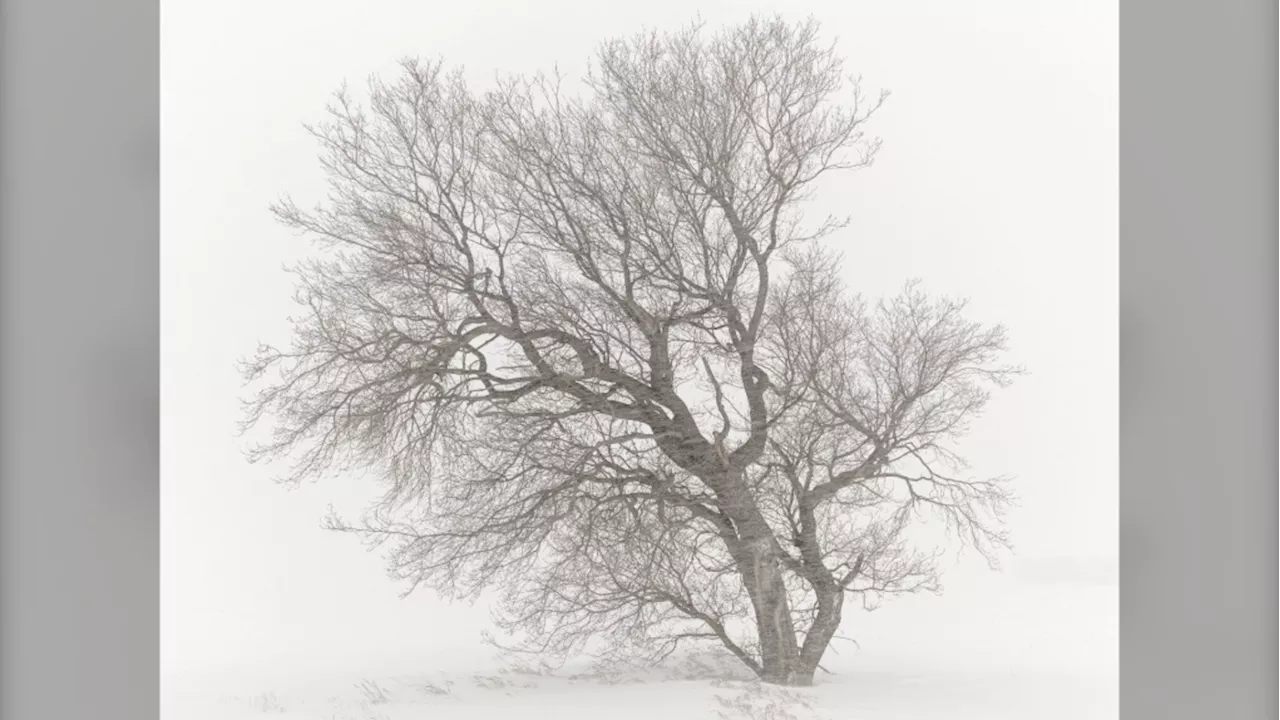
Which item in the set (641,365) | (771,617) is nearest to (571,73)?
(641,365)

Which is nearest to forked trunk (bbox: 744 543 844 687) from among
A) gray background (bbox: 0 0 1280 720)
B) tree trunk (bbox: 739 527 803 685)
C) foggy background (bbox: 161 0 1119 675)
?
tree trunk (bbox: 739 527 803 685)

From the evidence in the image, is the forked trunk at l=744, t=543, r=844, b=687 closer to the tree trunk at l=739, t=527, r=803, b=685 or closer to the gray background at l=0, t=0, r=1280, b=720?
the tree trunk at l=739, t=527, r=803, b=685

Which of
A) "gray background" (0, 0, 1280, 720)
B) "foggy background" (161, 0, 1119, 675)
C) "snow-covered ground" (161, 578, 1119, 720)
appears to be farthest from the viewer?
"foggy background" (161, 0, 1119, 675)

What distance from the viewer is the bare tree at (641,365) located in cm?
416

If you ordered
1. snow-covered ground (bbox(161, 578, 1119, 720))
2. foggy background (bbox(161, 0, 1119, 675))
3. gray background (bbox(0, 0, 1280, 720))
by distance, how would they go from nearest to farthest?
gray background (bbox(0, 0, 1280, 720)) → snow-covered ground (bbox(161, 578, 1119, 720)) → foggy background (bbox(161, 0, 1119, 675))

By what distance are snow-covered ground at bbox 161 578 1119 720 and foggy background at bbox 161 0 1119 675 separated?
1.8 inches

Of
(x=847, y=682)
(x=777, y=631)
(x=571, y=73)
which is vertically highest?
(x=571, y=73)

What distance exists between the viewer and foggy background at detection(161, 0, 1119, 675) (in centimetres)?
436

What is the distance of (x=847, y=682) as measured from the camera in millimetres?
4164

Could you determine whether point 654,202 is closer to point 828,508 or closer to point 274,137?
point 828,508
